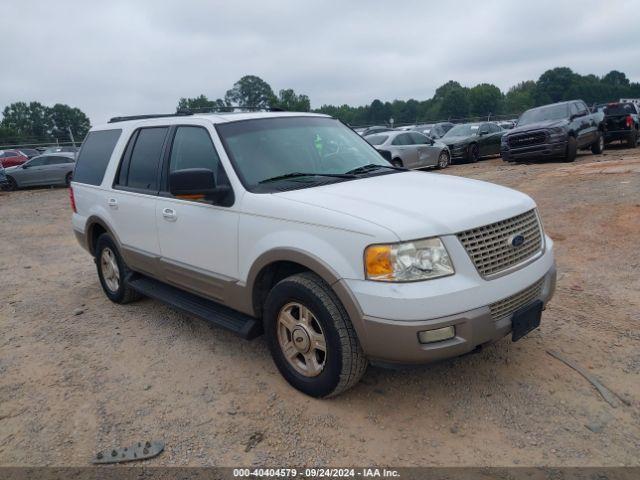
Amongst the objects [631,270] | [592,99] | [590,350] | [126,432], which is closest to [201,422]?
[126,432]

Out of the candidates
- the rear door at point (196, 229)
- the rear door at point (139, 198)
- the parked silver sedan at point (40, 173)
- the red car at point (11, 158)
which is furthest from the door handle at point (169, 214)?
the red car at point (11, 158)

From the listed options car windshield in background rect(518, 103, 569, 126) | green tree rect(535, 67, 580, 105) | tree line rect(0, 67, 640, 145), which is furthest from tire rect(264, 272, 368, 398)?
green tree rect(535, 67, 580, 105)

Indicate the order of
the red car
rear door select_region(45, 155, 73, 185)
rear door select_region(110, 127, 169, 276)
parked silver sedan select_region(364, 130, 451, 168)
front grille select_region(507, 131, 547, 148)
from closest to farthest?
rear door select_region(110, 127, 169, 276) < front grille select_region(507, 131, 547, 148) < parked silver sedan select_region(364, 130, 451, 168) < rear door select_region(45, 155, 73, 185) < the red car

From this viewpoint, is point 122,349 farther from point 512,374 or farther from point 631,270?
point 631,270

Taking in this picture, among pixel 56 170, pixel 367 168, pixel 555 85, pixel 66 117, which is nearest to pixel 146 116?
pixel 367 168

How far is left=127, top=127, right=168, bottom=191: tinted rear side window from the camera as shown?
4344 millimetres

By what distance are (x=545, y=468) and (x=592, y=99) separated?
114 metres

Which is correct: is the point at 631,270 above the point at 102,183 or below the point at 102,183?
below

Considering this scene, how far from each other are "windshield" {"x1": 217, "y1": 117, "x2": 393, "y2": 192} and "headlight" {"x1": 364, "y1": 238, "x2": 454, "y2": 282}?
99 cm

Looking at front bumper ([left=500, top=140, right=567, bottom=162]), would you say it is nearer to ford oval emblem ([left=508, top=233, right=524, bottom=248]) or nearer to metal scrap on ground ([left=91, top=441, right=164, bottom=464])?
ford oval emblem ([left=508, top=233, right=524, bottom=248])

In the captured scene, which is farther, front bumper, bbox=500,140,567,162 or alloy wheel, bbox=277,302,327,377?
front bumper, bbox=500,140,567,162

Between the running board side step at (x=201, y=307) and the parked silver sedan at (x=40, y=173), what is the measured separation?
17.7m

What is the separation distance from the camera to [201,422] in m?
3.09

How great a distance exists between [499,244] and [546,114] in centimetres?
1353
